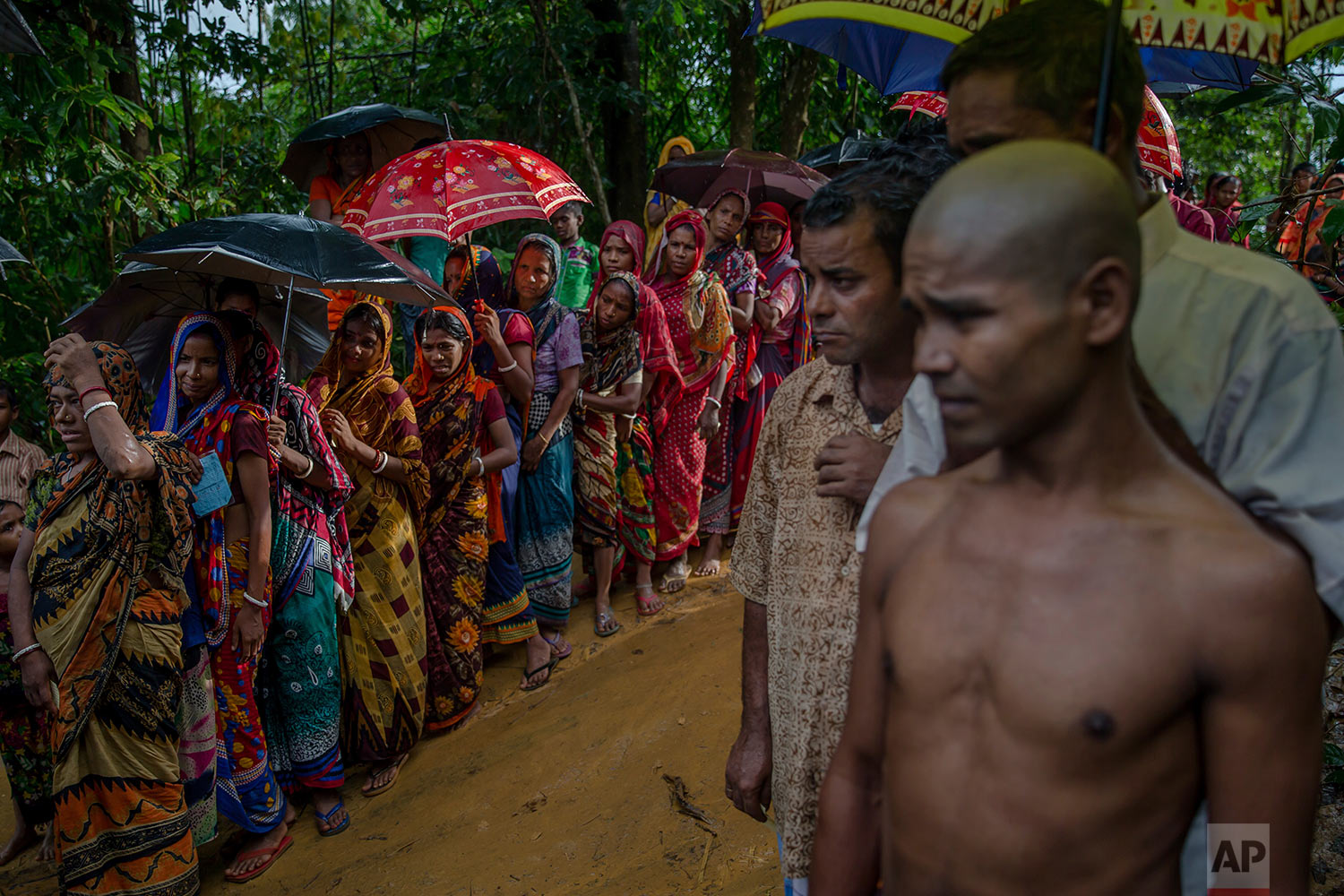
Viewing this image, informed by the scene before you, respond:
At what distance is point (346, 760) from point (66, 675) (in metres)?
1.43

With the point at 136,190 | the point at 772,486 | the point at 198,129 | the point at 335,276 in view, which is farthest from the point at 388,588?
the point at 198,129

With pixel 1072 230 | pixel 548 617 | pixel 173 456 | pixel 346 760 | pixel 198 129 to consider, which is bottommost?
pixel 346 760

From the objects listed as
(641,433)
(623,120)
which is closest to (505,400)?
(641,433)

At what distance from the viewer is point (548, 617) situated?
16.1 feet

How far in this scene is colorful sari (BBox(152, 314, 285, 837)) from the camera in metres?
3.26

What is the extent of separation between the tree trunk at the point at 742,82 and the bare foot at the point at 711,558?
3773 mm

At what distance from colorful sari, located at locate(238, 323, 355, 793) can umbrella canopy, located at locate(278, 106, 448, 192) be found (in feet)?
6.68

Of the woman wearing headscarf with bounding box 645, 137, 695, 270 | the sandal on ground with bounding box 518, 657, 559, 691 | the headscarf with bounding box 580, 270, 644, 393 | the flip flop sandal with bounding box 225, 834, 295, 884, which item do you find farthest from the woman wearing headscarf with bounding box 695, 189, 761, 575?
the flip flop sandal with bounding box 225, 834, 295, 884

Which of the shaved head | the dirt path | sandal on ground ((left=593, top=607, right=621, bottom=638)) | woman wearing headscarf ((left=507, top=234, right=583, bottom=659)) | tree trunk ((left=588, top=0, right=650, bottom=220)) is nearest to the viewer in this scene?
the shaved head

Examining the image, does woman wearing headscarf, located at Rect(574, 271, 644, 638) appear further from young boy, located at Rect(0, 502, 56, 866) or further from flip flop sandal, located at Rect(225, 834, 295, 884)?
young boy, located at Rect(0, 502, 56, 866)

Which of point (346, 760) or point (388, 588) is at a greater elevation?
point (388, 588)

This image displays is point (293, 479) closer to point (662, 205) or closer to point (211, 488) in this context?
point (211, 488)

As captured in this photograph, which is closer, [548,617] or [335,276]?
[335,276]

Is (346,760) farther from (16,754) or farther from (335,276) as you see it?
(335,276)
